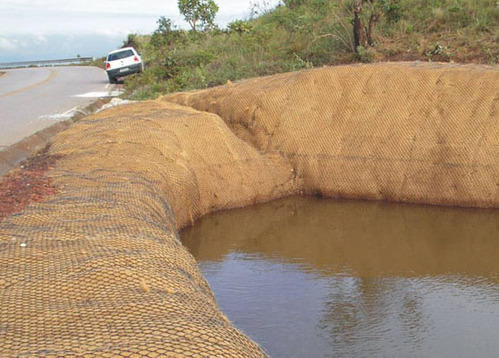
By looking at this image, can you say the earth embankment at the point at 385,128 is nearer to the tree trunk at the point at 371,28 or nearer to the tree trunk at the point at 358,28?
the tree trunk at the point at 358,28

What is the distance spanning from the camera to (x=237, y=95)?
9547 mm

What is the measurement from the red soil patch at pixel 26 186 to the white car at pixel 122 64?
16.9 metres

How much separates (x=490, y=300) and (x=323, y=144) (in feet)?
Result: 12.6

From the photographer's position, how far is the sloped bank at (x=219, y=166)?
3758 mm

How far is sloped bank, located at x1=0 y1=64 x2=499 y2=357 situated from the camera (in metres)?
3.76

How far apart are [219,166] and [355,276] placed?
9.89 feet

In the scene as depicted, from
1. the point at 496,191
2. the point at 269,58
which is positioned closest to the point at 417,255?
the point at 496,191

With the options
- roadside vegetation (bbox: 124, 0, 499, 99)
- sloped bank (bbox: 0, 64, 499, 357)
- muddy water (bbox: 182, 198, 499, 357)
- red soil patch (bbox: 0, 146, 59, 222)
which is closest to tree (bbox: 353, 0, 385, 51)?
roadside vegetation (bbox: 124, 0, 499, 99)

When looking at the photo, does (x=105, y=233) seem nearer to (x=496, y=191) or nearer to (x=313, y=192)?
(x=313, y=192)

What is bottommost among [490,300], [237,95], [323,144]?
[490,300]

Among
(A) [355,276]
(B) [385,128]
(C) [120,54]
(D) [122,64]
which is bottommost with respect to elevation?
(A) [355,276]

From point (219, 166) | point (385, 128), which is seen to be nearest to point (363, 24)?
point (385, 128)

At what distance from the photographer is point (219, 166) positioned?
829 centimetres

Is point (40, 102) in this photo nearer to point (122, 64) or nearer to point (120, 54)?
point (122, 64)
